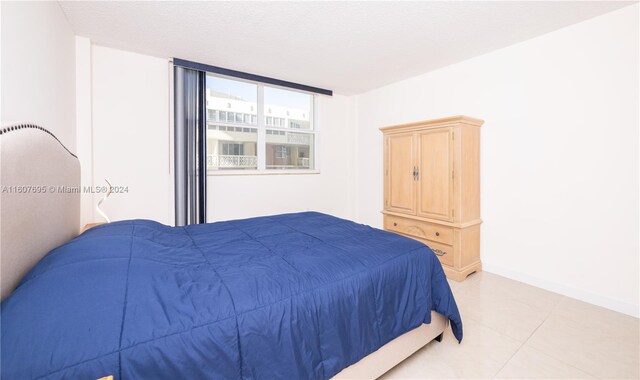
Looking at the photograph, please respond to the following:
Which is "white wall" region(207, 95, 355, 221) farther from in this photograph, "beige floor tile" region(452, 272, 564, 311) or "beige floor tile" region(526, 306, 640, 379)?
"beige floor tile" region(526, 306, 640, 379)

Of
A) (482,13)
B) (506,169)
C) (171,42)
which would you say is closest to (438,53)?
(482,13)

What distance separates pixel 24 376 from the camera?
0.68m

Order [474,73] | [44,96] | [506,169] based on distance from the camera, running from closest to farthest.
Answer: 1. [44,96]
2. [506,169]
3. [474,73]

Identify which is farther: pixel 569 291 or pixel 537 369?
pixel 569 291

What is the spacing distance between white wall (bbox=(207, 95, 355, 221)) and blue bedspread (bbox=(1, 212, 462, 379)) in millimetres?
1798

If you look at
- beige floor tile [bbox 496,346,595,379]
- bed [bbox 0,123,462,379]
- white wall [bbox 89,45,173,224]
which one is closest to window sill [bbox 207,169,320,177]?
white wall [bbox 89,45,173,224]

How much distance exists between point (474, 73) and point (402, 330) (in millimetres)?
2955

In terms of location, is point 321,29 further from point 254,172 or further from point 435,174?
point 254,172

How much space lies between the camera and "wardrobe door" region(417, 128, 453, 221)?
2.96m

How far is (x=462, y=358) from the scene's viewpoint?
1.72 metres

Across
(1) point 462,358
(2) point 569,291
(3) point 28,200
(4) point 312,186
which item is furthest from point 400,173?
(3) point 28,200


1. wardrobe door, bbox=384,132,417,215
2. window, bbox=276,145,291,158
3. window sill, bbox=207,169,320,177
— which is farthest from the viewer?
window, bbox=276,145,291,158

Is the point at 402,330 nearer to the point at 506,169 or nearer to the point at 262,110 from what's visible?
the point at 506,169

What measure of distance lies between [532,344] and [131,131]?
4032 millimetres
